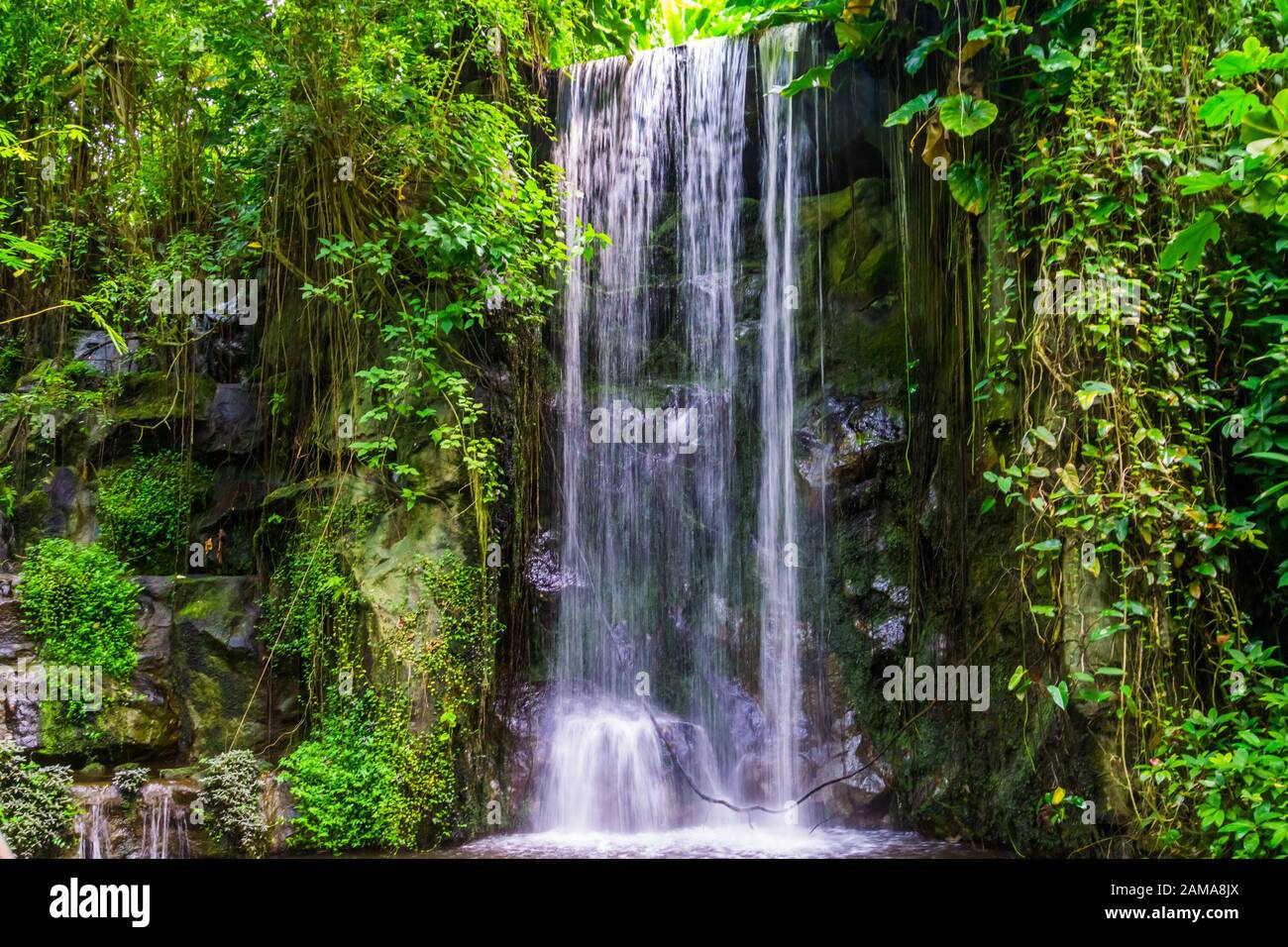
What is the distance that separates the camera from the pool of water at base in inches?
210

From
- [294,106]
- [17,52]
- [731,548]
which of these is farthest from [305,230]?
[731,548]

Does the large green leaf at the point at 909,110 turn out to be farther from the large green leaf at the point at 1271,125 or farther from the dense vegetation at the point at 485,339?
the large green leaf at the point at 1271,125

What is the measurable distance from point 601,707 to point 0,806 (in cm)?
386

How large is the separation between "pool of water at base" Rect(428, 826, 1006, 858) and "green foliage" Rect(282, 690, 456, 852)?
0.98 ft

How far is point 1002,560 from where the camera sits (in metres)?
5.47

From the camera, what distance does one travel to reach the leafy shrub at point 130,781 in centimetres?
532

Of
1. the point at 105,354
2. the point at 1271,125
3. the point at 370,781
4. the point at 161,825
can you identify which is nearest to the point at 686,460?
the point at 370,781

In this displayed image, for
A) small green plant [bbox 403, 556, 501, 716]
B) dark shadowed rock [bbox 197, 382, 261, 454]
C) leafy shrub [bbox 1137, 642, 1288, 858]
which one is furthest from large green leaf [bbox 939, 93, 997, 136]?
dark shadowed rock [bbox 197, 382, 261, 454]

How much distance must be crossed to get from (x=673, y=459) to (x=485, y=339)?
5.83 ft

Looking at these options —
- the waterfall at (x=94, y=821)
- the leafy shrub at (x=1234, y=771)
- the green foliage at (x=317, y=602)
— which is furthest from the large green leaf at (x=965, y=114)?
the waterfall at (x=94, y=821)

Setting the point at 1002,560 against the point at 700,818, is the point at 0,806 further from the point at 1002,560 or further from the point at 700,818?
the point at 1002,560

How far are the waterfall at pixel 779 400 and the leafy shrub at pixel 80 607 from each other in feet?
15.3

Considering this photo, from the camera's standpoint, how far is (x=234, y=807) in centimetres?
525

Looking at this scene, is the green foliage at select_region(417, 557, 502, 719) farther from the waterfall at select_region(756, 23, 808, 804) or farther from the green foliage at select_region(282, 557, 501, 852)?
the waterfall at select_region(756, 23, 808, 804)
